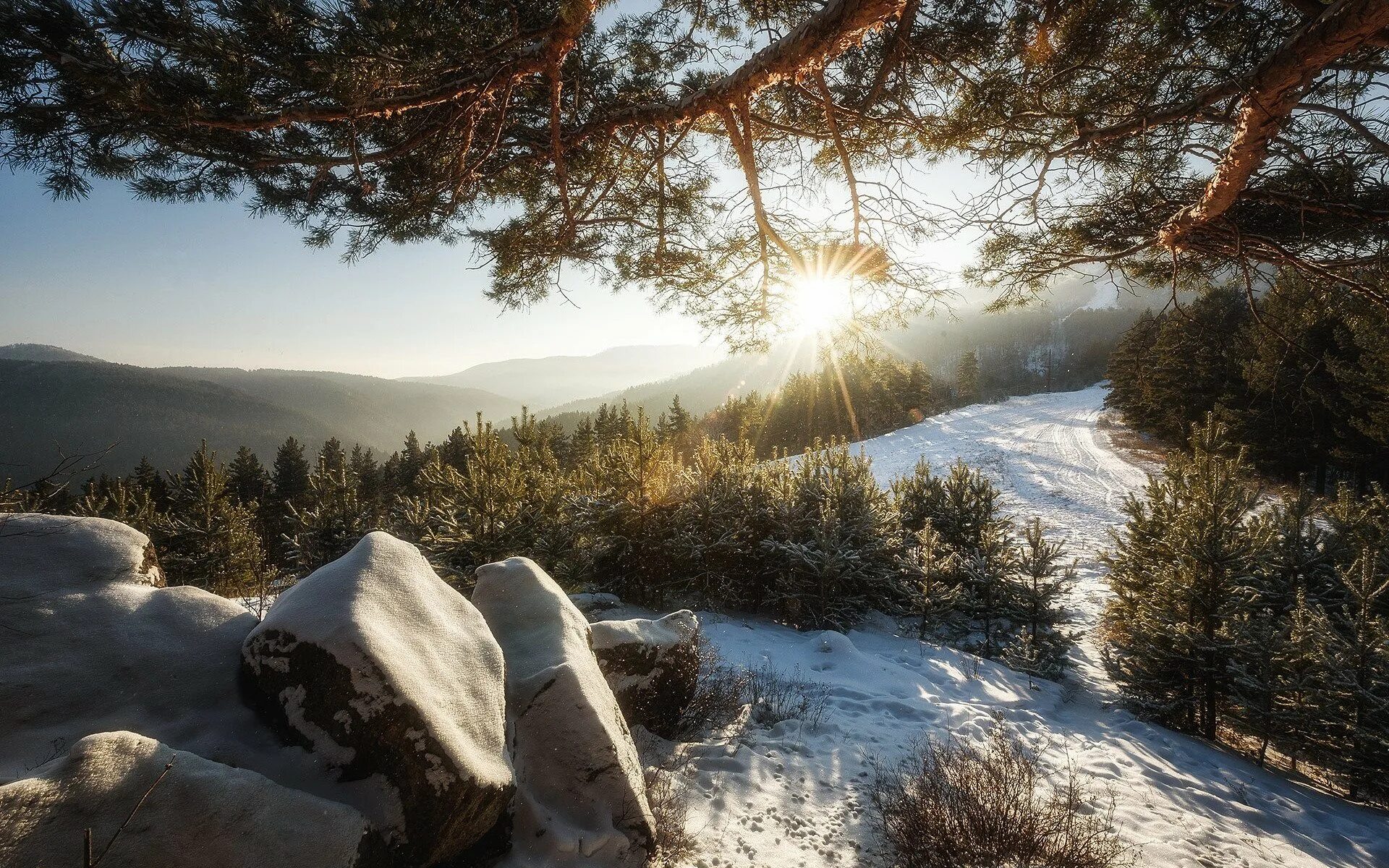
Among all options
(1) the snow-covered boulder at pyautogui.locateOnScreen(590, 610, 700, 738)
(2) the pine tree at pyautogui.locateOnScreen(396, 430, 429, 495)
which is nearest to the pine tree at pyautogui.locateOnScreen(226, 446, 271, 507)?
(2) the pine tree at pyautogui.locateOnScreen(396, 430, 429, 495)

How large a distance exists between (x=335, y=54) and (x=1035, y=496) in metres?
24.2

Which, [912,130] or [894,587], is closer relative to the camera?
[912,130]

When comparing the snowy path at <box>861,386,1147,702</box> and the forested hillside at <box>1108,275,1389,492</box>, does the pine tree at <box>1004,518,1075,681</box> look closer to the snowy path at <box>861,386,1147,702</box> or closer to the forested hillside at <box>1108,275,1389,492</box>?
the snowy path at <box>861,386,1147,702</box>

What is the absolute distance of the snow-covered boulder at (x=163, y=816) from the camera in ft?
4.83

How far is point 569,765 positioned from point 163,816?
5.54 ft

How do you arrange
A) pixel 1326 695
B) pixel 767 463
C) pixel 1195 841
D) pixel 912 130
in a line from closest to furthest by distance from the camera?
pixel 1195 841, pixel 912 130, pixel 1326 695, pixel 767 463

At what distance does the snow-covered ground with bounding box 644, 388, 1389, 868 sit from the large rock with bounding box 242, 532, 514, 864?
59.5 inches

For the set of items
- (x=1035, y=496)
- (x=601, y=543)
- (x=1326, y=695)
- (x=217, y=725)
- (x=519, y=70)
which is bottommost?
(x=1035, y=496)

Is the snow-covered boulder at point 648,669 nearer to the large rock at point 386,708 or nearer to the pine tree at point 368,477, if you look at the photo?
the large rock at point 386,708

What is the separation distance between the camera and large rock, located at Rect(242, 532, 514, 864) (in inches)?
83.3

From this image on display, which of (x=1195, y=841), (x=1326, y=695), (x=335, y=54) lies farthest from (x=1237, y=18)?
(x=1326, y=695)

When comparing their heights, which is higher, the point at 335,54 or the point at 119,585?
the point at 335,54

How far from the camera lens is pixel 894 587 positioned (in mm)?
8336

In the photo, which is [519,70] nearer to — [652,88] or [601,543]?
[652,88]
